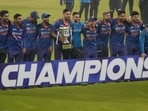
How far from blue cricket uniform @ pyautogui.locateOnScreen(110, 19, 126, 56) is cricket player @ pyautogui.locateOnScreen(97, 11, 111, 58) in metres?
0.14

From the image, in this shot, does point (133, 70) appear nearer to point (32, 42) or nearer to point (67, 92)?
point (67, 92)

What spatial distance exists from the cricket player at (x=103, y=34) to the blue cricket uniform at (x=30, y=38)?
1.82m

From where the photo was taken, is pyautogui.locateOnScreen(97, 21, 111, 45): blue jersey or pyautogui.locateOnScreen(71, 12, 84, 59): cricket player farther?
pyautogui.locateOnScreen(97, 21, 111, 45): blue jersey

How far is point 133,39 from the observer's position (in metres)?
13.5

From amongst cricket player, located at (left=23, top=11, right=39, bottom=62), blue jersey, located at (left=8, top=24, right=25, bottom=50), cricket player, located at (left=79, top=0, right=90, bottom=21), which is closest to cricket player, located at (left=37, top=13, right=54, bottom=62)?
cricket player, located at (left=23, top=11, right=39, bottom=62)

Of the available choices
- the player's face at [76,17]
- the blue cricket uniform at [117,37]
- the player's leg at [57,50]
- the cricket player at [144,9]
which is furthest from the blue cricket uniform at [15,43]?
the cricket player at [144,9]

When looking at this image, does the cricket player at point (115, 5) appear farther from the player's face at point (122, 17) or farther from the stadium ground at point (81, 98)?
the stadium ground at point (81, 98)

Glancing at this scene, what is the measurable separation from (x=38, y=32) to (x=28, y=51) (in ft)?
1.93

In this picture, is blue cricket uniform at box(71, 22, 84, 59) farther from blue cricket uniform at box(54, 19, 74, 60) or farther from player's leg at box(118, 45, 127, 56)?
player's leg at box(118, 45, 127, 56)

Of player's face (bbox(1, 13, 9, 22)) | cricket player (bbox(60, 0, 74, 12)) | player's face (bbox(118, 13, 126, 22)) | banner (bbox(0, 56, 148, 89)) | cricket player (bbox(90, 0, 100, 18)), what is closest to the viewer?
banner (bbox(0, 56, 148, 89))

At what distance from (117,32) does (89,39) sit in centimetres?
85

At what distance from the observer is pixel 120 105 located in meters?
10.9

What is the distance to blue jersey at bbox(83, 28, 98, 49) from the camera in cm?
1311

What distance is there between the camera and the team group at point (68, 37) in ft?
42.0
